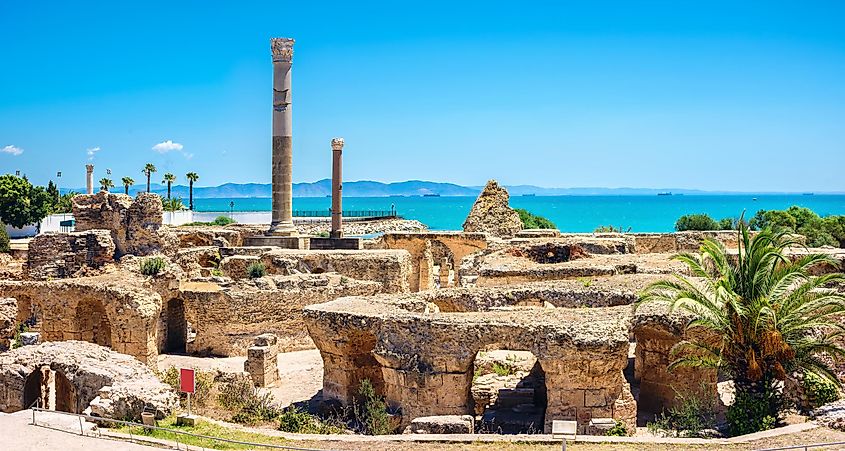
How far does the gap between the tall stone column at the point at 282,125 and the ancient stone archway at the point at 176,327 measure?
8610 millimetres

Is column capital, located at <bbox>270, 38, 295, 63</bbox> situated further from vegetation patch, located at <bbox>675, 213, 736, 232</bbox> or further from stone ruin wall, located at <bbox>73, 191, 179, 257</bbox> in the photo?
vegetation patch, located at <bbox>675, 213, 736, 232</bbox>

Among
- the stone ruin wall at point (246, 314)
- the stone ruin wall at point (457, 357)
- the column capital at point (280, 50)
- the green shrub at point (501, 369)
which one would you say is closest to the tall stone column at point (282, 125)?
the column capital at point (280, 50)

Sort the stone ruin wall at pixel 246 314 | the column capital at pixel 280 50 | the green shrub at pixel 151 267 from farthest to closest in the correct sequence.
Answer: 1. the column capital at pixel 280 50
2. the green shrub at pixel 151 267
3. the stone ruin wall at pixel 246 314

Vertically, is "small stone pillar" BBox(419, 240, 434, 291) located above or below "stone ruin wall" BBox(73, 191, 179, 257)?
below

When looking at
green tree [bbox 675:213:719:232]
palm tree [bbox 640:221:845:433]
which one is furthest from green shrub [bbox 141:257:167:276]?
green tree [bbox 675:213:719:232]

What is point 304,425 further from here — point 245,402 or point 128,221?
point 128,221

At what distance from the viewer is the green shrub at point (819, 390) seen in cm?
1395

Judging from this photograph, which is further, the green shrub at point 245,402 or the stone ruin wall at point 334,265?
the stone ruin wall at point 334,265

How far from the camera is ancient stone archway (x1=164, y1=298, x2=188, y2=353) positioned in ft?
80.5

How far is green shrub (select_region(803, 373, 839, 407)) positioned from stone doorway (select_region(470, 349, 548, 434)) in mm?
4579

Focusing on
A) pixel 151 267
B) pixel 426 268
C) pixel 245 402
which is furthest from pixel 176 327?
pixel 426 268

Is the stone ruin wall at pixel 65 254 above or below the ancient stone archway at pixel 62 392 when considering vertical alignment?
above

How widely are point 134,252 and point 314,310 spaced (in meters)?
14.7

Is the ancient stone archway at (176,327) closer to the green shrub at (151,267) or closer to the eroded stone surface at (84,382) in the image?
the green shrub at (151,267)
